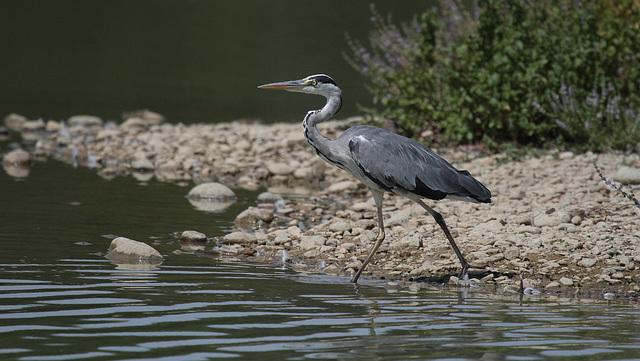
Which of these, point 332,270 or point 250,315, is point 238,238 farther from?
point 250,315

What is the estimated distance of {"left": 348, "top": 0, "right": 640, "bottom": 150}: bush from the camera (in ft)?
37.0

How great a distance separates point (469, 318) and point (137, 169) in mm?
8393

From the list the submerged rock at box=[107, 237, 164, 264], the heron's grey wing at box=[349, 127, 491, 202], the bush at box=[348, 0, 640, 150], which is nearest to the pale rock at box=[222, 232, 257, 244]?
the submerged rock at box=[107, 237, 164, 264]

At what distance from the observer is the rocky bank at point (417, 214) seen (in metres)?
7.28

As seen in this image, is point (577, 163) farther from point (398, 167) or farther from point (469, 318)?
point (469, 318)

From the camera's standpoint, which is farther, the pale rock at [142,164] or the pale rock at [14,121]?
the pale rock at [14,121]

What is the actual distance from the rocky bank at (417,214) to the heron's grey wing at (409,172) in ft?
2.16

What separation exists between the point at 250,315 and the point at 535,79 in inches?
275

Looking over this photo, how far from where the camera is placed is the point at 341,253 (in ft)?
26.3

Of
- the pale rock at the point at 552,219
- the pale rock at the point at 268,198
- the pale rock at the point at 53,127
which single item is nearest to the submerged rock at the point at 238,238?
the pale rock at the point at 268,198

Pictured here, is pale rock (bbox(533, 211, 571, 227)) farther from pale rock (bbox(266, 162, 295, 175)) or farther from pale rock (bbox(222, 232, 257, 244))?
pale rock (bbox(266, 162, 295, 175))

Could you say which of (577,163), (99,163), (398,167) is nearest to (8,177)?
(99,163)

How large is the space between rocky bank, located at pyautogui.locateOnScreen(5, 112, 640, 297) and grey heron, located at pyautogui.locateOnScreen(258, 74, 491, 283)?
1.80 ft

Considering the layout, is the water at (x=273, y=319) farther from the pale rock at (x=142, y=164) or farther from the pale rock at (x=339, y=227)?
the pale rock at (x=142, y=164)
